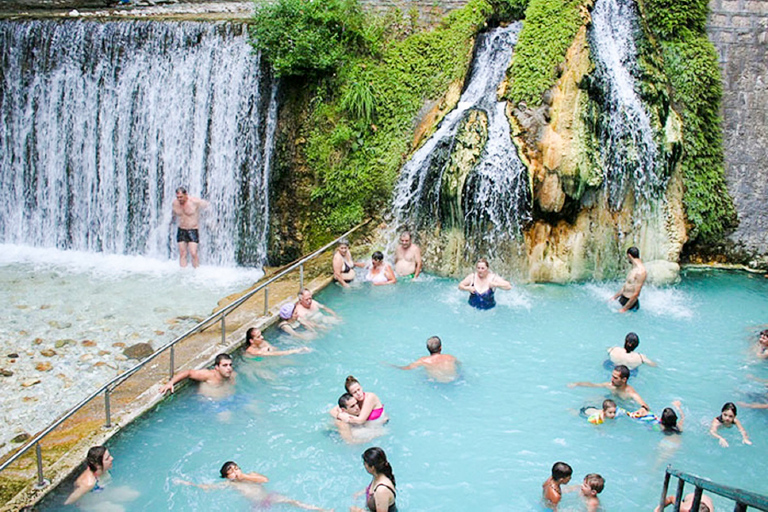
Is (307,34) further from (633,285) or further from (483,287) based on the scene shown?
(633,285)

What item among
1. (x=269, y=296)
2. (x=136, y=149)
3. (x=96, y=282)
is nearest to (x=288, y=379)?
(x=269, y=296)

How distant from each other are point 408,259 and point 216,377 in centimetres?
450

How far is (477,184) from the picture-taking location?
1138 cm

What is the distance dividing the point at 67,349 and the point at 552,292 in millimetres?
7353

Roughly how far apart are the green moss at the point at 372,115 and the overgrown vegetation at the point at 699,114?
3630mm

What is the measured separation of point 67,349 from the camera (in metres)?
9.83

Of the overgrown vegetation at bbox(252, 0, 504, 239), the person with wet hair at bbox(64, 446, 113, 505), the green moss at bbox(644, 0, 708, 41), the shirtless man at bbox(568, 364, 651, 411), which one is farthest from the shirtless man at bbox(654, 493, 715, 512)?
the green moss at bbox(644, 0, 708, 41)

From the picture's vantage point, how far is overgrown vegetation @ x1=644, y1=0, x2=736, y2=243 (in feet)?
41.7

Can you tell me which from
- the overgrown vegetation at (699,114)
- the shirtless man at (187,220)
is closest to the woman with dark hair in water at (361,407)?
the shirtless man at (187,220)

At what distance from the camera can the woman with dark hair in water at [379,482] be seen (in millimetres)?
5852

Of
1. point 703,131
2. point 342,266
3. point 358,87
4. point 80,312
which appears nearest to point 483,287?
point 342,266

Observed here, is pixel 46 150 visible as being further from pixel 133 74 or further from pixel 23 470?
pixel 23 470

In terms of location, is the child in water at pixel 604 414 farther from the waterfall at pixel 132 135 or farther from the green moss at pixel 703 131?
the waterfall at pixel 132 135

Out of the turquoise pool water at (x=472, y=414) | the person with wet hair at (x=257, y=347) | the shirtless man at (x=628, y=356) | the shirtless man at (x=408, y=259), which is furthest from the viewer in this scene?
the shirtless man at (x=408, y=259)
